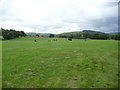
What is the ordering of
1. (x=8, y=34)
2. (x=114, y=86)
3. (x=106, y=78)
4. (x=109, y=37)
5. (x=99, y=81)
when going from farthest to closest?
1. (x=109, y=37)
2. (x=8, y=34)
3. (x=106, y=78)
4. (x=99, y=81)
5. (x=114, y=86)

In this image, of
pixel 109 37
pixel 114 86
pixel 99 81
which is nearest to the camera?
pixel 114 86

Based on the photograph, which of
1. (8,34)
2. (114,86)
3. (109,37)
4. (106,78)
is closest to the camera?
(114,86)

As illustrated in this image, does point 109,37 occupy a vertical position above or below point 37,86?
above

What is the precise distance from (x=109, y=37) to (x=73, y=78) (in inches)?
3485

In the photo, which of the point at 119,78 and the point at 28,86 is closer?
the point at 28,86

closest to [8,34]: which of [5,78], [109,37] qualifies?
[5,78]

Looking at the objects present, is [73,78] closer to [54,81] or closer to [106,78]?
[54,81]

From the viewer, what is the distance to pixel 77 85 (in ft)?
13.0

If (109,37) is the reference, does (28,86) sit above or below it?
below

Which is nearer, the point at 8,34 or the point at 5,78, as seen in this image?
the point at 5,78

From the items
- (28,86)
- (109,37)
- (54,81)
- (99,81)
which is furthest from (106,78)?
(109,37)

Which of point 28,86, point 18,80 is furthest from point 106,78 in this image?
point 18,80

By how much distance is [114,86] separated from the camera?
3.88 metres

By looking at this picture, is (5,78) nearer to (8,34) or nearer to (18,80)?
(18,80)
